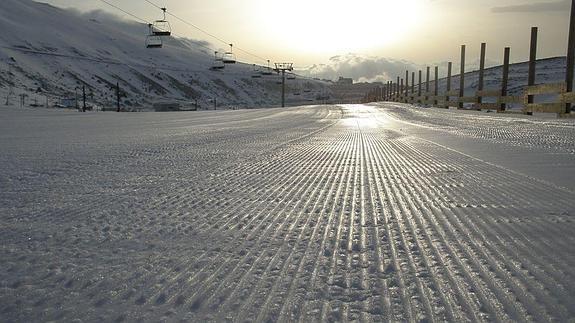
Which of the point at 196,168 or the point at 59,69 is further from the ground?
the point at 59,69

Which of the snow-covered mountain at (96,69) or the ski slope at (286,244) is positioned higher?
the snow-covered mountain at (96,69)

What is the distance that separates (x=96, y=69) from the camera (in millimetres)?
103625

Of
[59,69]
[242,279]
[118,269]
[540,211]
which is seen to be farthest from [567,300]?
[59,69]

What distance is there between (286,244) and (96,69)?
111946 mm

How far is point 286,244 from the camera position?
2.36 m

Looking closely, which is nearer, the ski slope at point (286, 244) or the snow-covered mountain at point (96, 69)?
the ski slope at point (286, 244)

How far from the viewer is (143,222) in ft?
9.00

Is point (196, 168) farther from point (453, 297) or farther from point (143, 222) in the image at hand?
point (453, 297)

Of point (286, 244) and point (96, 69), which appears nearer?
point (286, 244)

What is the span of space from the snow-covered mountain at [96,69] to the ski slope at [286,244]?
167 ft

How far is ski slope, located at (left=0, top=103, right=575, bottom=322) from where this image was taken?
65.5 inches

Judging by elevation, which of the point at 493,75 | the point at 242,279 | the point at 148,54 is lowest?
the point at 242,279

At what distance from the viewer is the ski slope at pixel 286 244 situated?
1.66 meters

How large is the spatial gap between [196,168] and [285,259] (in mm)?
3136
